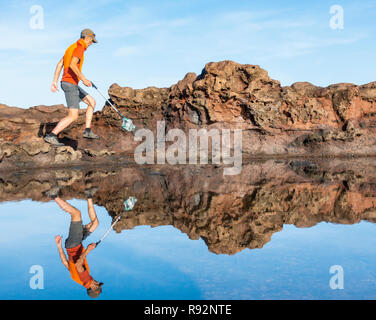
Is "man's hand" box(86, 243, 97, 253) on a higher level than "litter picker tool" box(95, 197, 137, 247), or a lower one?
lower

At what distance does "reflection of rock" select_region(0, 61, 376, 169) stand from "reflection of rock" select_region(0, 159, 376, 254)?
5.56 meters

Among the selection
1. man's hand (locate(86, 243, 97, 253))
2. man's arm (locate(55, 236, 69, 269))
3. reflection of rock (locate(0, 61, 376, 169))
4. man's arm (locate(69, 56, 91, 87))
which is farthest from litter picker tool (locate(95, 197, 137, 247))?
reflection of rock (locate(0, 61, 376, 169))

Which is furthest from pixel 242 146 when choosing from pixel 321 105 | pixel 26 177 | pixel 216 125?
pixel 26 177

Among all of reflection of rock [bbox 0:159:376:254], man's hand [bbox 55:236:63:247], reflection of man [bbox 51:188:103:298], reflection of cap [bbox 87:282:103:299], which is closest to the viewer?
reflection of cap [bbox 87:282:103:299]

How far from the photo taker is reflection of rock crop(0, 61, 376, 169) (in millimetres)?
14906

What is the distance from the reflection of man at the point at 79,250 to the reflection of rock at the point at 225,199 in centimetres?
33

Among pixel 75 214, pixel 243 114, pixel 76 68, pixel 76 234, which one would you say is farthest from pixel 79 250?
pixel 243 114

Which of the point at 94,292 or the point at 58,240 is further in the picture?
the point at 58,240

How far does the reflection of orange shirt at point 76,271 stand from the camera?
2695mm

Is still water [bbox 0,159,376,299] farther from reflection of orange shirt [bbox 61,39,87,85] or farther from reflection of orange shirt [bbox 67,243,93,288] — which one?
reflection of orange shirt [bbox 61,39,87,85]

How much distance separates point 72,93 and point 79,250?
6.79 meters

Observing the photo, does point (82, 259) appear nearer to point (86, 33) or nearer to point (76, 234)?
point (76, 234)

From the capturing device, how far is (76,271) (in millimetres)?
2871

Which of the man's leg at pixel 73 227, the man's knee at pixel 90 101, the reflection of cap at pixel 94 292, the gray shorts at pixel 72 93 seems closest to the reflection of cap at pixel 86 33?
the gray shorts at pixel 72 93
